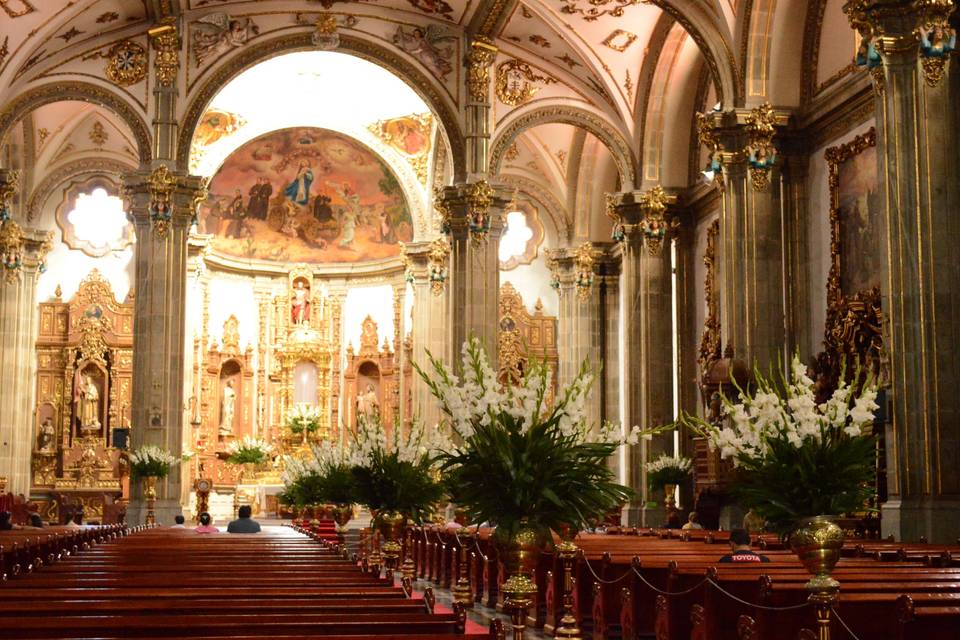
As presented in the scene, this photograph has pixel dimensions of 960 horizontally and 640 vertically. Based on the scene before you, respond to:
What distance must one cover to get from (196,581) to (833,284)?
47.8ft

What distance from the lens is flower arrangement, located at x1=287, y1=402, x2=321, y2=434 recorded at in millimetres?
35250

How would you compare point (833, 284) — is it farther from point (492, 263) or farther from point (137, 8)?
point (137, 8)

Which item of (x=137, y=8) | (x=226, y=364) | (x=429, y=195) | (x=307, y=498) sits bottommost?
Answer: (x=307, y=498)

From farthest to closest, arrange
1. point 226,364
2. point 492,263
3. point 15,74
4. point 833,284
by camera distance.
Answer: point 226,364
point 492,263
point 15,74
point 833,284

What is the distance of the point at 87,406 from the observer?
3262cm

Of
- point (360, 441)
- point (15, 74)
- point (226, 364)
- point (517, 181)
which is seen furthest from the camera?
point (226, 364)

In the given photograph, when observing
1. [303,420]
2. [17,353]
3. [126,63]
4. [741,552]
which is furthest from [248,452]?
[741,552]

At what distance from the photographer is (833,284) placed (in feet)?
66.6

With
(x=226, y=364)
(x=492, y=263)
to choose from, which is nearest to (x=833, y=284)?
(x=492, y=263)

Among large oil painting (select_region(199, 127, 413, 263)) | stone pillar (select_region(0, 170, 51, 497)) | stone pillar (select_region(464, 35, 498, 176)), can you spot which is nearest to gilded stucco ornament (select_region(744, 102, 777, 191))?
stone pillar (select_region(464, 35, 498, 176))

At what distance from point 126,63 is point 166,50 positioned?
3.10 ft

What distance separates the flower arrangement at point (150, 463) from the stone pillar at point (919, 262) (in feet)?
47.6

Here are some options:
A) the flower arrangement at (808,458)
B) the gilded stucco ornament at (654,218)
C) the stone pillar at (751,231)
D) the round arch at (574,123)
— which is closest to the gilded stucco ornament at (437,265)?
the round arch at (574,123)

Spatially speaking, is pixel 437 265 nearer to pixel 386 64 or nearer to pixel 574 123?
pixel 574 123
